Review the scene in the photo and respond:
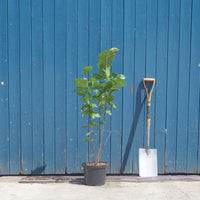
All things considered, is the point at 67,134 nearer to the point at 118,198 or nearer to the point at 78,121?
the point at 78,121

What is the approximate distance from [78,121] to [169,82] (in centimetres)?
119

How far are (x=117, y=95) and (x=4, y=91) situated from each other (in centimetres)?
134

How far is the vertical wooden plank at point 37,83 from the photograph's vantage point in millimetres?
2920

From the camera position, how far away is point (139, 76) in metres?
3.00

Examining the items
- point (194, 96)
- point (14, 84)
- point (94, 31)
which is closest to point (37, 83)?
point (14, 84)

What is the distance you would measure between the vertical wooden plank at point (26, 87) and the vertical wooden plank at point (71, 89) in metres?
0.46

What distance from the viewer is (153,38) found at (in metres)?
2.98

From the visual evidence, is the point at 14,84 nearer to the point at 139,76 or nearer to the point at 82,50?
the point at 82,50

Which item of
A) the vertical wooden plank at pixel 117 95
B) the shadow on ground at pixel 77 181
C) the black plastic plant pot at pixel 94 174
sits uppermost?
the vertical wooden plank at pixel 117 95

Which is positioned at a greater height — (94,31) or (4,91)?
(94,31)

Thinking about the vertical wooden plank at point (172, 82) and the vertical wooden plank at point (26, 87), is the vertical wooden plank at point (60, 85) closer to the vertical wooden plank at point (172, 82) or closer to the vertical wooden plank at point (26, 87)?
the vertical wooden plank at point (26, 87)

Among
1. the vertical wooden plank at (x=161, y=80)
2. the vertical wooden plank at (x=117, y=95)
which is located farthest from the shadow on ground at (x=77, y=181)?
the vertical wooden plank at (x=161, y=80)

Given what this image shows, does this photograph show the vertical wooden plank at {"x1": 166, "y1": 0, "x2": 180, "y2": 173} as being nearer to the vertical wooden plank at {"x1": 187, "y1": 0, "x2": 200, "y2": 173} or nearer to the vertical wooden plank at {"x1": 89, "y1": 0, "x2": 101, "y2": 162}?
the vertical wooden plank at {"x1": 187, "y1": 0, "x2": 200, "y2": 173}

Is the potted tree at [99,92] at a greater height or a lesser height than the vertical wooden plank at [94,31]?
lesser
